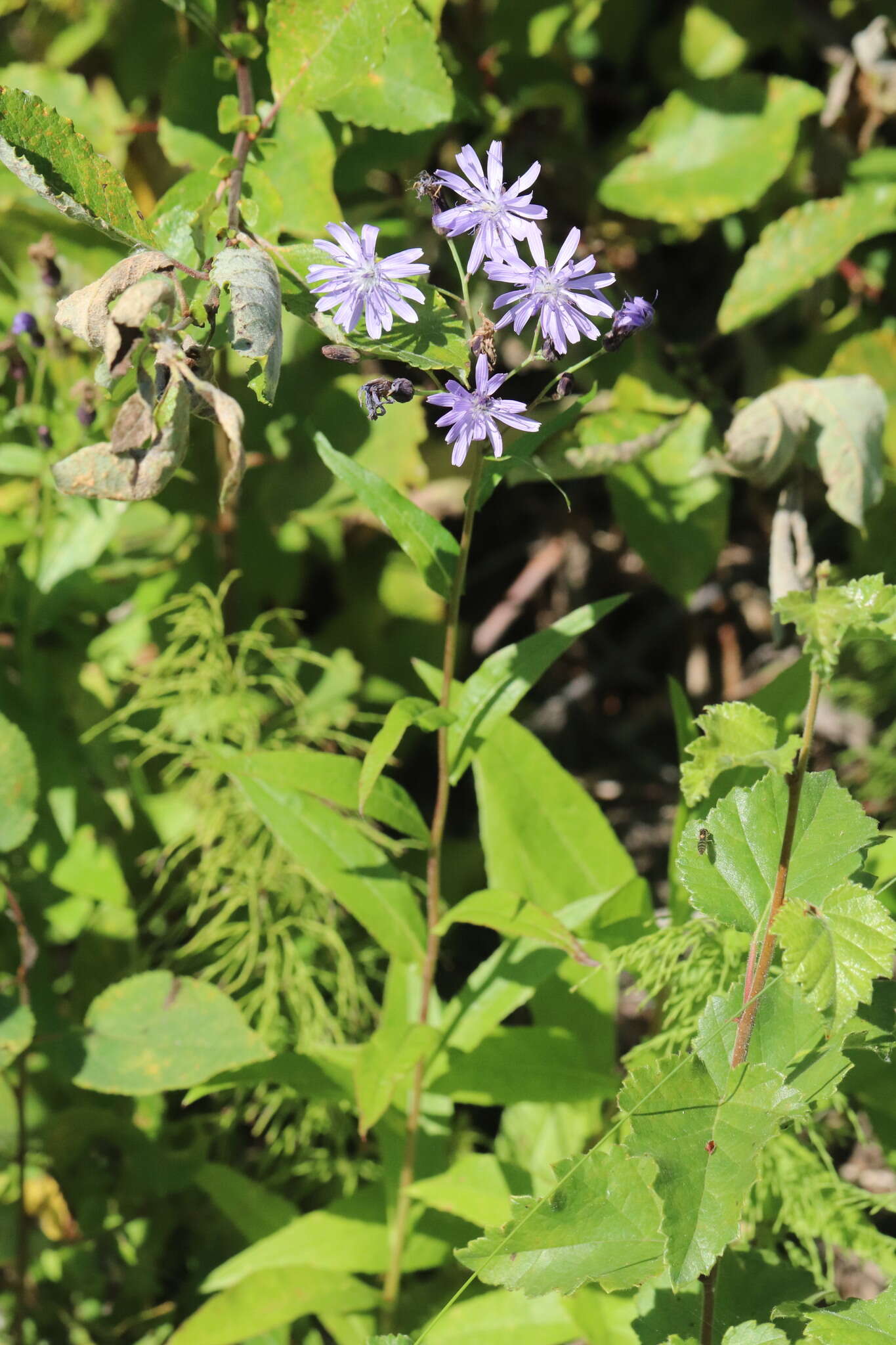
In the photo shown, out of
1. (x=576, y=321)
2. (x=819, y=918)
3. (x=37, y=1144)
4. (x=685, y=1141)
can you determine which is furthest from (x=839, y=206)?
(x=37, y=1144)

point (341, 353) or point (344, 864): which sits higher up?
point (341, 353)

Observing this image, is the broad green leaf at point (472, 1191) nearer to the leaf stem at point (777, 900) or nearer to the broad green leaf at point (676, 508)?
the leaf stem at point (777, 900)

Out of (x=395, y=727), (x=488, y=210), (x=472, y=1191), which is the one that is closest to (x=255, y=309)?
(x=488, y=210)

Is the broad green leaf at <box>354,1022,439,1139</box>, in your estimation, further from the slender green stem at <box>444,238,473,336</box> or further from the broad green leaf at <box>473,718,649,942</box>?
the slender green stem at <box>444,238,473,336</box>

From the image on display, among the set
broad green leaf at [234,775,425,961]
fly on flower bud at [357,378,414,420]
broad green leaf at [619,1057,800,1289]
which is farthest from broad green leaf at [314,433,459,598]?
broad green leaf at [619,1057,800,1289]

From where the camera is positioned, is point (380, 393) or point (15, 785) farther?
point (15, 785)

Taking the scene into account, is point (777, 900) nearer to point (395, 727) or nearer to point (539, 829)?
point (395, 727)

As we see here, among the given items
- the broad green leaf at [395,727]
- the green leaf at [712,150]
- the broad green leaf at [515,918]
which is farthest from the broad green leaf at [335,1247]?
the green leaf at [712,150]
